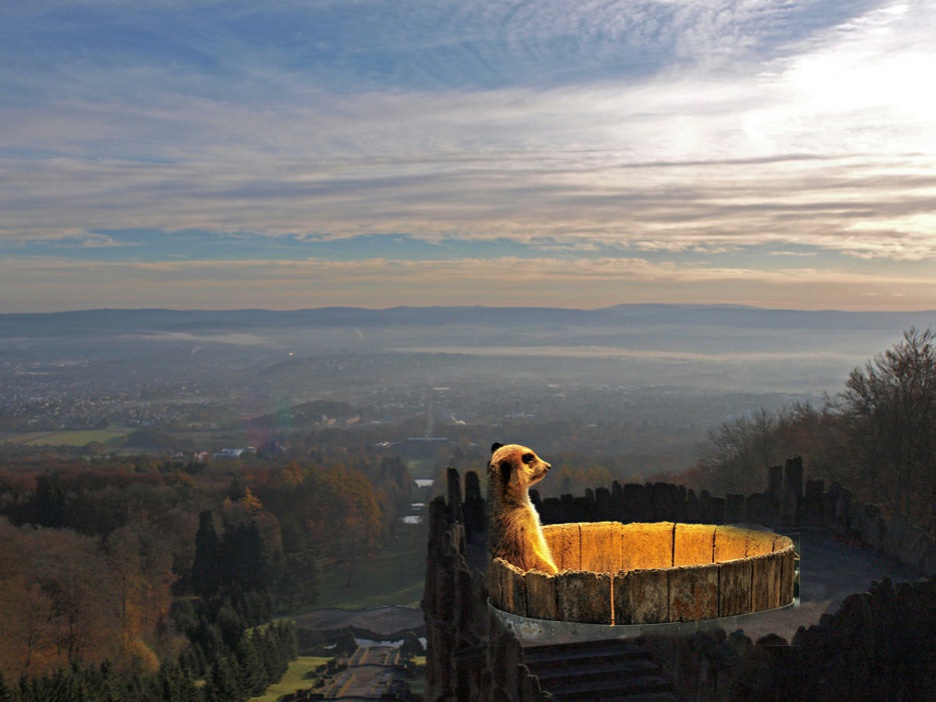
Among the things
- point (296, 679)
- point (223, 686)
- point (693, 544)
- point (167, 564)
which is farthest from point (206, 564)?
point (693, 544)

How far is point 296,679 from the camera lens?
68.5m

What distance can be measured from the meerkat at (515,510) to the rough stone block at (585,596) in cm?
38

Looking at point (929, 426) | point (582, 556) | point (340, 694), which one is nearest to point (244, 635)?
point (340, 694)

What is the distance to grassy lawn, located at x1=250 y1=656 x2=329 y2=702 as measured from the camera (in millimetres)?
63781

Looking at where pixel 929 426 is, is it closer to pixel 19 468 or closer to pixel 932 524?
pixel 932 524

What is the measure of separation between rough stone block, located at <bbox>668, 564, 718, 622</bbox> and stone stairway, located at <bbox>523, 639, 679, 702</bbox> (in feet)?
27.0

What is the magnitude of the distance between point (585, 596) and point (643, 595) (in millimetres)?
292

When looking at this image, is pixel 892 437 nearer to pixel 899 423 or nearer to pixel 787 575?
pixel 899 423

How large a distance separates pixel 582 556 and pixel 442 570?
34.6 feet

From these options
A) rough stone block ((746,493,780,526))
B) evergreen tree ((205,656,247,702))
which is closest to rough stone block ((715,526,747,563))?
rough stone block ((746,493,780,526))

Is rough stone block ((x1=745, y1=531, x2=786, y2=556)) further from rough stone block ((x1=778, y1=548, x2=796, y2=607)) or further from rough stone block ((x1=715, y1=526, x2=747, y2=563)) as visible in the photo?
rough stone block ((x1=778, y1=548, x2=796, y2=607))

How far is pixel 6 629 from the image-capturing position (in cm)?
6438

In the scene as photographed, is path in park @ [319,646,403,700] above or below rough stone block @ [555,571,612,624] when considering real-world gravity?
below

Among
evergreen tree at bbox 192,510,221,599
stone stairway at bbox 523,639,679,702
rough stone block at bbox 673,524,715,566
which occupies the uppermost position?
rough stone block at bbox 673,524,715,566
